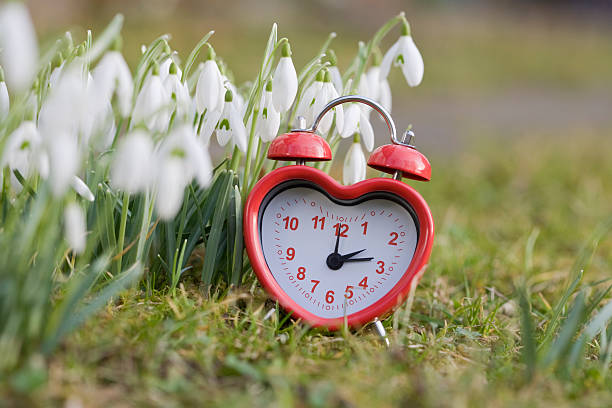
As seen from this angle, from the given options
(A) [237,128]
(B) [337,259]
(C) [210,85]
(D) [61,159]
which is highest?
(C) [210,85]

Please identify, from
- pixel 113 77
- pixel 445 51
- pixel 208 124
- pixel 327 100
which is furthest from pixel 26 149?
pixel 445 51

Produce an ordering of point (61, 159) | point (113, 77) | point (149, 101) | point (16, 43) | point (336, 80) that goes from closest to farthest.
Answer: point (16, 43) < point (61, 159) < point (113, 77) < point (149, 101) < point (336, 80)

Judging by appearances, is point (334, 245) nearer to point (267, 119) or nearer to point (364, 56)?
point (267, 119)

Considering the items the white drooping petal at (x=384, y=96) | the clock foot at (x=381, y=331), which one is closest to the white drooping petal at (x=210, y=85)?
the white drooping petal at (x=384, y=96)

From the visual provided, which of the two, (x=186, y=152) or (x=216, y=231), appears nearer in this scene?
(x=186, y=152)

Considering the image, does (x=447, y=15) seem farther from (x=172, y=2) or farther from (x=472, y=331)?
(x=472, y=331)

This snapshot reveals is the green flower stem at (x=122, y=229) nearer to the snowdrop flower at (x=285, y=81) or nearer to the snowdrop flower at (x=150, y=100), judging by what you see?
the snowdrop flower at (x=150, y=100)

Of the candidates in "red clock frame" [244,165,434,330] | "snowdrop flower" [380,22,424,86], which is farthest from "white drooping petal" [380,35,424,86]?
"red clock frame" [244,165,434,330]
